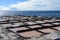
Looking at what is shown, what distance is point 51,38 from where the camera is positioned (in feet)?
6.74

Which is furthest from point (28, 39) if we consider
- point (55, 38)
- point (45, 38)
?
point (55, 38)

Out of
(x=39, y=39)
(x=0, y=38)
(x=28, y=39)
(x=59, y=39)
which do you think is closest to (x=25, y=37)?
(x=28, y=39)

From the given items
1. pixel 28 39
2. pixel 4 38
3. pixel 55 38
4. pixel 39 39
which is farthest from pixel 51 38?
pixel 4 38

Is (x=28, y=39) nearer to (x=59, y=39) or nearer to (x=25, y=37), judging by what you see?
(x=25, y=37)

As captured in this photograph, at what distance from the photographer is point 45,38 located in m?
2.09

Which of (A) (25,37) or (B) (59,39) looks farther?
(A) (25,37)

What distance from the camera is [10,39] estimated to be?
2031 millimetres

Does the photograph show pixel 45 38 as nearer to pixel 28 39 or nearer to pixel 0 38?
pixel 28 39

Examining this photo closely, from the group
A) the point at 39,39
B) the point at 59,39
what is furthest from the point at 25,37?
the point at 59,39

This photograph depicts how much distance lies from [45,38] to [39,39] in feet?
0.36

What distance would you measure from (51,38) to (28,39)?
14.9 inches

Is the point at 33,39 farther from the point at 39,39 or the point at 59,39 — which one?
the point at 59,39

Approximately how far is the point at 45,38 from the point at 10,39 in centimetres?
58

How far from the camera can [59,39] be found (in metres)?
2.00
